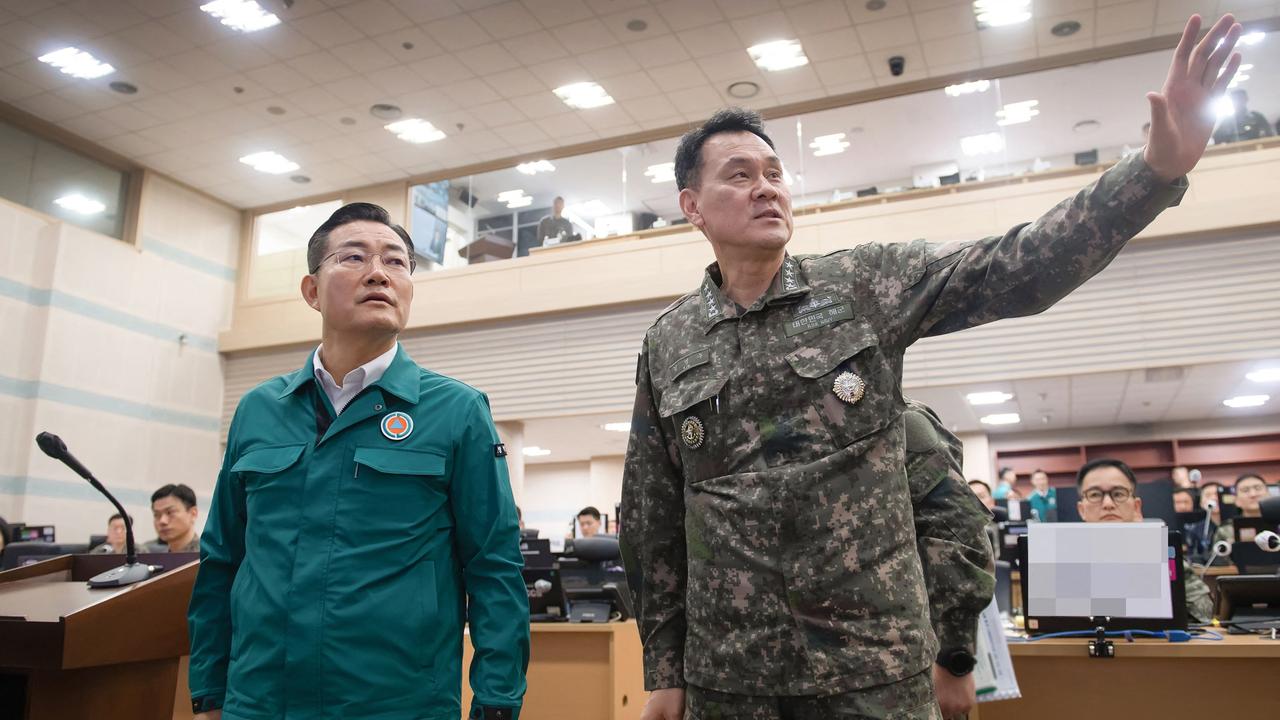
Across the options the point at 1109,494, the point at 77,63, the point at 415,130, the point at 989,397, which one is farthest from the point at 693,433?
the point at 989,397

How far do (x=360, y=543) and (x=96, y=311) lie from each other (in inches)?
433

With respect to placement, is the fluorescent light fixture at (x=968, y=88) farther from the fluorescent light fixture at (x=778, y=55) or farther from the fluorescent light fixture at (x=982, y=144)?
the fluorescent light fixture at (x=778, y=55)

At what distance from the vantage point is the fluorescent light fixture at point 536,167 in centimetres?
1178

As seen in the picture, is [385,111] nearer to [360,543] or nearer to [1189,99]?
[360,543]

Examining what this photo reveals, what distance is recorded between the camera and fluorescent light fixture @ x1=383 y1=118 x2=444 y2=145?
10.6 m

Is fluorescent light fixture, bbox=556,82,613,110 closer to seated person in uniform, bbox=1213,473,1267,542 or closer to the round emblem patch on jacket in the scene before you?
seated person in uniform, bbox=1213,473,1267,542

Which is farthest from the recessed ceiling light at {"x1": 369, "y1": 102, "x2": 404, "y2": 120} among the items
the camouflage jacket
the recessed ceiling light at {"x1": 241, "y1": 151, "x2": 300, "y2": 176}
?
the camouflage jacket

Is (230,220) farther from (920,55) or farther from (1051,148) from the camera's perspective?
(1051,148)

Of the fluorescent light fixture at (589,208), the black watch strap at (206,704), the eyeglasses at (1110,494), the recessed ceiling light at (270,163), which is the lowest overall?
the black watch strap at (206,704)

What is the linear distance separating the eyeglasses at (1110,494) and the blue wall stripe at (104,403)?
34.9 ft

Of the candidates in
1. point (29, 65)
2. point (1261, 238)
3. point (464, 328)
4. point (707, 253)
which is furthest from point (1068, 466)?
point (29, 65)

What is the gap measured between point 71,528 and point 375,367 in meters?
10.4

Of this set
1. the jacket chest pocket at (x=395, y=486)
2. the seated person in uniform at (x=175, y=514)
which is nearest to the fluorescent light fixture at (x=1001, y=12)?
the seated person in uniform at (x=175, y=514)

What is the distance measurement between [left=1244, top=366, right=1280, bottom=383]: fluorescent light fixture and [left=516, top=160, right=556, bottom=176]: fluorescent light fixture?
8925 millimetres
